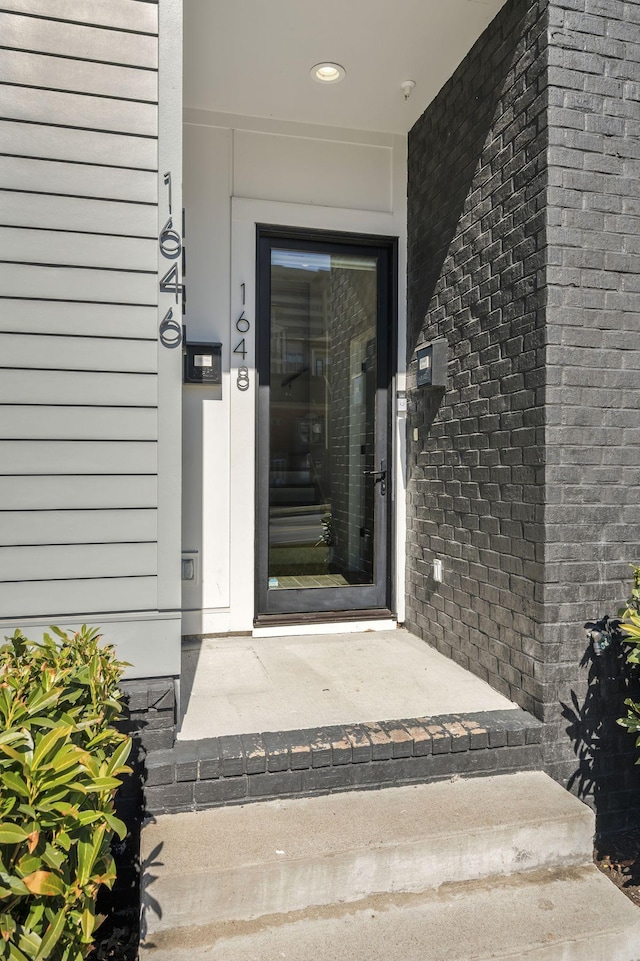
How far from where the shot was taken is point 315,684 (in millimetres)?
2785

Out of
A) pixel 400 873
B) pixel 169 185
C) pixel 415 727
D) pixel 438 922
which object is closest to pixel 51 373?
pixel 169 185

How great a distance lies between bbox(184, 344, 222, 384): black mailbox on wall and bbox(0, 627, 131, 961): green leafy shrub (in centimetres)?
214

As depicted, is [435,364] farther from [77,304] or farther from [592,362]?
[77,304]

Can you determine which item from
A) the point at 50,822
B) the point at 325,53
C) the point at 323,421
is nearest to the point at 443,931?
the point at 50,822

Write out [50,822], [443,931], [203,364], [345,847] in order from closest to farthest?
1. [50,822]
2. [443,931]
3. [345,847]
4. [203,364]

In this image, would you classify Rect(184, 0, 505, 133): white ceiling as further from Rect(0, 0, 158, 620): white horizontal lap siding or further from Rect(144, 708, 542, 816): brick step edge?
Rect(144, 708, 542, 816): brick step edge

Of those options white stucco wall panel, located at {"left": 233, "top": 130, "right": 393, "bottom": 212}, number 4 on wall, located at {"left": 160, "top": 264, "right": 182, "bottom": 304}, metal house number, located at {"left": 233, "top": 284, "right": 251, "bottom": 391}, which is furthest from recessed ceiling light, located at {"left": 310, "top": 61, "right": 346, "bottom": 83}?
number 4 on wall, located at {"left": 160, "top": 264, "right": 182, "bottom": 304}

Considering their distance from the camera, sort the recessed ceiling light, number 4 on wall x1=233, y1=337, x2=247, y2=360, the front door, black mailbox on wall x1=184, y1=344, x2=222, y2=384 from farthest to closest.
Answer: the front door < number 4 on wall x1=233, y1=337, x2=247, y2=360 < black mailbox on wall x1=184, y1=344, x2=222, y2=384 < the recessed ceiling light

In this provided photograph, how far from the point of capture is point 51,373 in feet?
6.99

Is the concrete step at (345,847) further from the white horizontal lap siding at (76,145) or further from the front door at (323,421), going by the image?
the white horizontal lap siding at (76,145)

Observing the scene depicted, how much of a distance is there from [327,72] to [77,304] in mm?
2032

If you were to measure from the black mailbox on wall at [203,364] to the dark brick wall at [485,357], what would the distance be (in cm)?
116

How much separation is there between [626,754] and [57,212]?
294 cm

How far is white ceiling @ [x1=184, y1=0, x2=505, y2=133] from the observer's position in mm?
2783
